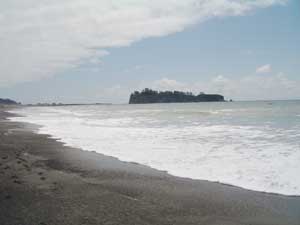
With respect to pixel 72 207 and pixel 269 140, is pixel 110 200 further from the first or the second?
pixel 269 140

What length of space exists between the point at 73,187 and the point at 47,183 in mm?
816

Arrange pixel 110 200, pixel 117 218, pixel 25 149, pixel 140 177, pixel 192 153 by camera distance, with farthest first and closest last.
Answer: pixel 25 149 → pixel 192 153 → pixel 140 177 → pixel 110 200 → pixel 117 218

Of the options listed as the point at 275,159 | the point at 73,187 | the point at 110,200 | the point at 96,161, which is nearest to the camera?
the point at 110,200

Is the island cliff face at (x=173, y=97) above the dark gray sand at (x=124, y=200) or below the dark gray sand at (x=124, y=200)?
above

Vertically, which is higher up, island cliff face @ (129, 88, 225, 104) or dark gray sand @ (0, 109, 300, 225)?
island cliff face @ (129, 88, 225, 104)

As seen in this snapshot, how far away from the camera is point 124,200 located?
6539 mm

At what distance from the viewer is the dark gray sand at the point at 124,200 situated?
18.1ft

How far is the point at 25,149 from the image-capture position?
13648 millimetres

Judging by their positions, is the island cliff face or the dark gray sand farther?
the island cliff face

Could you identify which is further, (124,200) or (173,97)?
(173,97)

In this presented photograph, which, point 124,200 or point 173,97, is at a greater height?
point 173,97

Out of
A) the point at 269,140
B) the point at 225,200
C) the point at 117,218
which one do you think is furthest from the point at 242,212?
the point at 269,140

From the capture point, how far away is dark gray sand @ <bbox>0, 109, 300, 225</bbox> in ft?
18.1

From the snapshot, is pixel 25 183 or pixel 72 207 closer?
pixel 72 207
